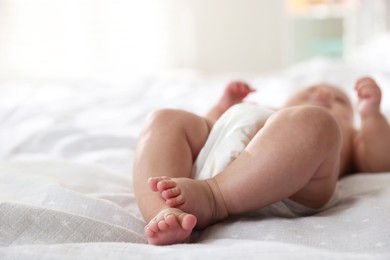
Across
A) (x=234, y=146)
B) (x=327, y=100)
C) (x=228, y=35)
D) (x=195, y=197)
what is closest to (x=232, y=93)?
(x=327, y=100)

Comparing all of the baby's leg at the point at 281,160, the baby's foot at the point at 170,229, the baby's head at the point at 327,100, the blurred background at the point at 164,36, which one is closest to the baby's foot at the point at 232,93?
the baby's head at the point at 327,100

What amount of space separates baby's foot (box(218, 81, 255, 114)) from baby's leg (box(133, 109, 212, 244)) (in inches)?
8.3

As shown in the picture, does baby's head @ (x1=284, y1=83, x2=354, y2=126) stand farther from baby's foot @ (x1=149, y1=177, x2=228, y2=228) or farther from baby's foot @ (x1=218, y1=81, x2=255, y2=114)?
baby's foot @ (x1=149, y1=177, x2=228, y2=228)

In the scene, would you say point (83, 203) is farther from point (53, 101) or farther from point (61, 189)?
point (53, 101)

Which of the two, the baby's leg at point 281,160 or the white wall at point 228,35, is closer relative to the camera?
the baby's leg at point 281,160

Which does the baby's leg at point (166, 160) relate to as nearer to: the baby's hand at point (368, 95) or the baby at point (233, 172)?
the baby at point (233, 172)

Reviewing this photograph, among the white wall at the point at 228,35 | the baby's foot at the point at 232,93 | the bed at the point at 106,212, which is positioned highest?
the baby's foot at the point at 232,93

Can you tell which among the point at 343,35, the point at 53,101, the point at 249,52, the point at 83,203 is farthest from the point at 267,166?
the point at 249,52

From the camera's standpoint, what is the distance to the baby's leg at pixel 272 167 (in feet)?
2.36

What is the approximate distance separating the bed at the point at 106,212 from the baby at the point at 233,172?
28 mm

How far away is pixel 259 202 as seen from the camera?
0.74m

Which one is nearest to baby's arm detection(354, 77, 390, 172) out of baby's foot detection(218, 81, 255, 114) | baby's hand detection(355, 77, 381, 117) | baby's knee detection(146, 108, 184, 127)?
baby's hand detection(355, 77, 381, 117)

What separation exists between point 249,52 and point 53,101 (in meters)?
2.58

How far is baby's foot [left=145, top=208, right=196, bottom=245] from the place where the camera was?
2.07 feet
